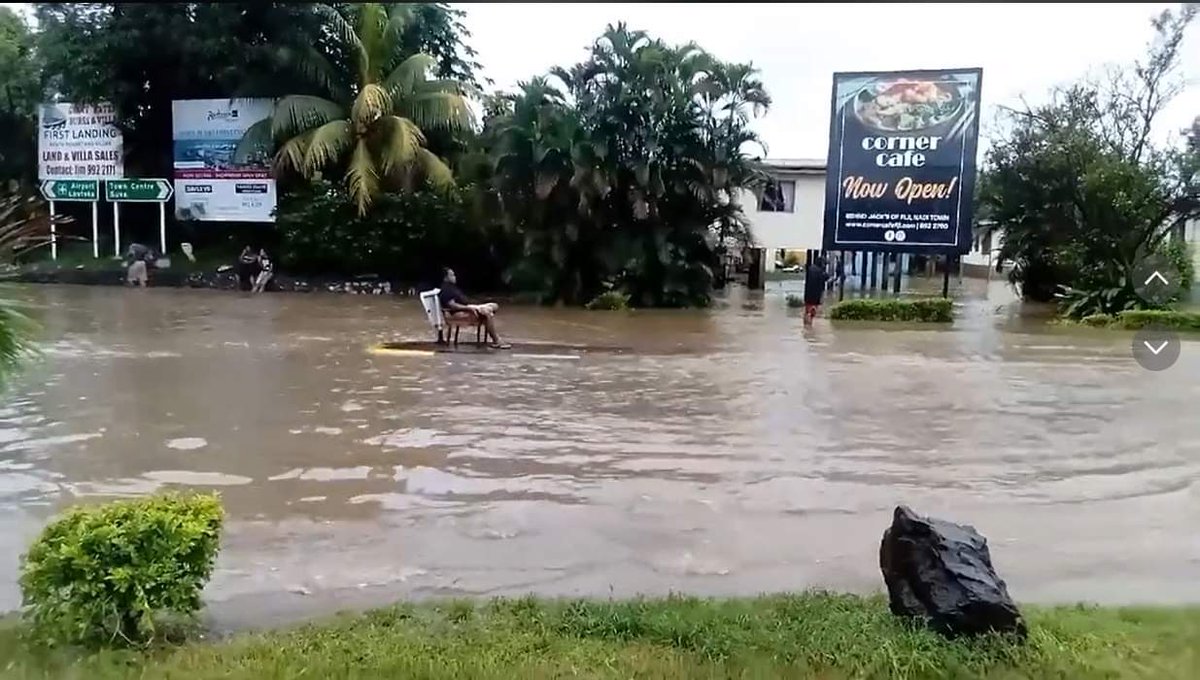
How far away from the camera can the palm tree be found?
2758cm

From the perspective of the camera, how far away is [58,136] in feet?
103

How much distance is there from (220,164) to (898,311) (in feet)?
62.5

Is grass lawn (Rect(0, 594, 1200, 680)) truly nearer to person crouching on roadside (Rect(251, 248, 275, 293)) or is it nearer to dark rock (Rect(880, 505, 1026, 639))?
dark rock (Rect(880, 505, 1026, 639))

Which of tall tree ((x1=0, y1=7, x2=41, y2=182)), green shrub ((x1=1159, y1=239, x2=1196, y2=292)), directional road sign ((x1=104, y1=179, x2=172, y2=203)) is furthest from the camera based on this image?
tall tree ((x1=0, y1=7, x2=41, y2=182))

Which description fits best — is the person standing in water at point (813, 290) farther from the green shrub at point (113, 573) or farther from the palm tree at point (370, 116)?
the green shrub at point (113, 573)

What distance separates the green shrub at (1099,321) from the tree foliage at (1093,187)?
3.09 feet

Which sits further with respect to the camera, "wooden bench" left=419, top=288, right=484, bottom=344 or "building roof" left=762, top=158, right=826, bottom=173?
"building roof" left=762, top=158, right=826, bottom=173

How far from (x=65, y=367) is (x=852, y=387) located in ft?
Result: 33.0

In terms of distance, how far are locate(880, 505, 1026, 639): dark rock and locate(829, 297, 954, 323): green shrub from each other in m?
19.0

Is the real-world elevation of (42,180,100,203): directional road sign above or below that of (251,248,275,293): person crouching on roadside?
above

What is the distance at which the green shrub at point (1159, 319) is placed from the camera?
70.5 ft

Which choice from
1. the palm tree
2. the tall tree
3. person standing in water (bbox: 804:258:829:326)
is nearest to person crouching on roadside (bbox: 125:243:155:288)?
the palm tree

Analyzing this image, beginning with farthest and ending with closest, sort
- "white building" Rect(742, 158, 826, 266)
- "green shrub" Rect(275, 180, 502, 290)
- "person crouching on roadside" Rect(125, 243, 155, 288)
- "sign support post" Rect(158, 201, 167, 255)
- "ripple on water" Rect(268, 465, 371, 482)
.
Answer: "white building" Rect(742, 158, 826, 266)
"sign support post" Rect(158, 201, 167, 255)
"person crouching on roadside" Rect(125, 243, 155, 288)
"green shrub" Rect(275, 180, 502, 290)
"ripple on water" Rect(268, 465, 371, 482)

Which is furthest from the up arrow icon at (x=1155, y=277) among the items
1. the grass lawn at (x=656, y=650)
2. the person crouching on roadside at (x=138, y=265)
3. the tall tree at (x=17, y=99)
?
the tall tree at (x=17, y=99)
